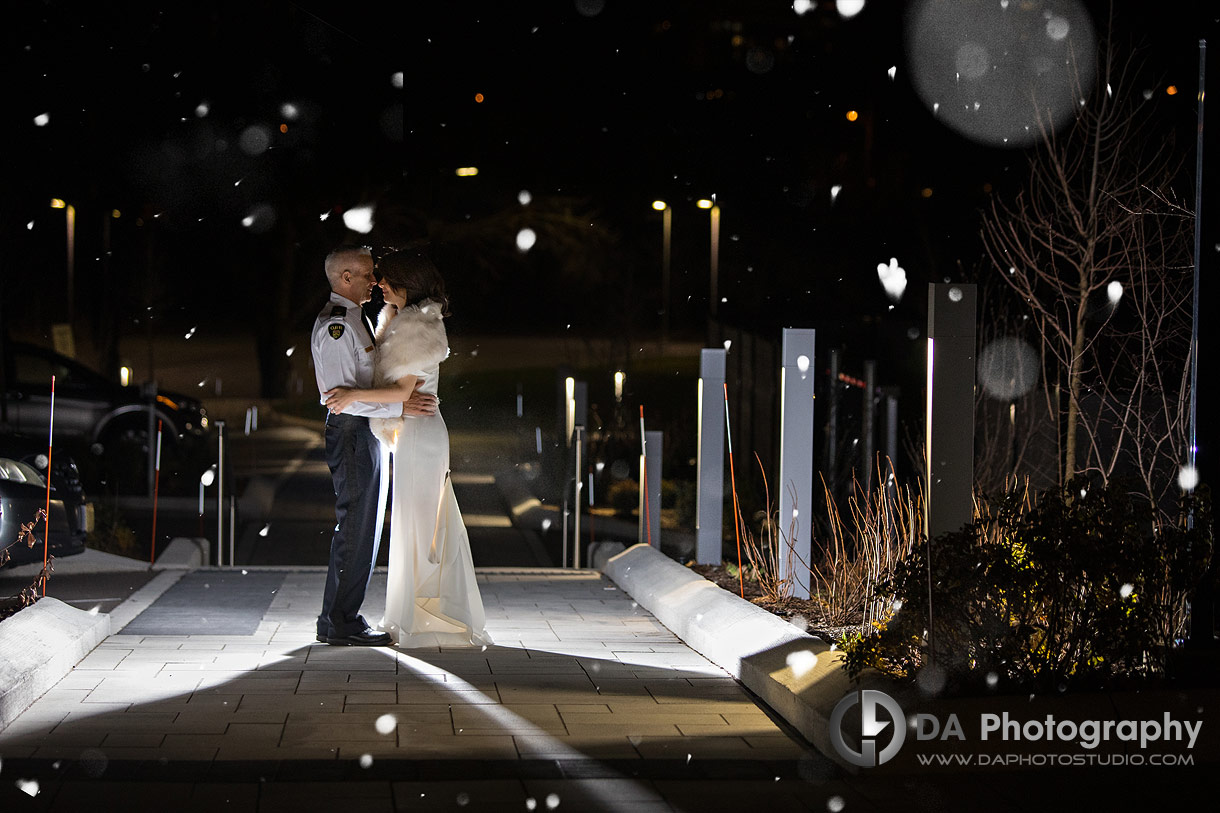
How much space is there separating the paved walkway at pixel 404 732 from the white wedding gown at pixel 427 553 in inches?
8.0

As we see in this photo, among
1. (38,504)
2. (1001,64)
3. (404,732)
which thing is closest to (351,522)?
(404,732)

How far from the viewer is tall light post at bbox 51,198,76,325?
66.1 feet

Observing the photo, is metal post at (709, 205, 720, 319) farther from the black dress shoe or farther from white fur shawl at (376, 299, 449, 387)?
the black dress shoe

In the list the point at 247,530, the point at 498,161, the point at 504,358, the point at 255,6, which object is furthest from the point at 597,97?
the point at 247,530

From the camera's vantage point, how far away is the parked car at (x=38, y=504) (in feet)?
25.6

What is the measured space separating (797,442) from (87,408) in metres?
11.0

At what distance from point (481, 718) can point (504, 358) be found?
1564 centimetres

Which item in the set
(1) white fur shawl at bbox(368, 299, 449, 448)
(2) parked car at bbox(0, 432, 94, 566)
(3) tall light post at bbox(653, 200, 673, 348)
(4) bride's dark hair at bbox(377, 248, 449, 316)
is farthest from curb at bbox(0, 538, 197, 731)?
(3) tall light post at bbox(653, 200, 673, 348)

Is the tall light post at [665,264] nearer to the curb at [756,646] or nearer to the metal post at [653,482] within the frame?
the metal post at [653,482]

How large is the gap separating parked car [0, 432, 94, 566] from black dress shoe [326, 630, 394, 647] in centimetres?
228

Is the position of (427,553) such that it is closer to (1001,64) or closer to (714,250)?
(1001,64)

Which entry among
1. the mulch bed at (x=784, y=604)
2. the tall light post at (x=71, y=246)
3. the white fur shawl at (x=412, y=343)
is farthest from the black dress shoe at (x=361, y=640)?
the tall light post at (x=71, y=246)

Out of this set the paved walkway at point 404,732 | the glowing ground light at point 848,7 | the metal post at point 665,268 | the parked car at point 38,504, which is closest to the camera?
the paved walkway at point 404,732

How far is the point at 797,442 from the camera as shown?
7.88 metres
